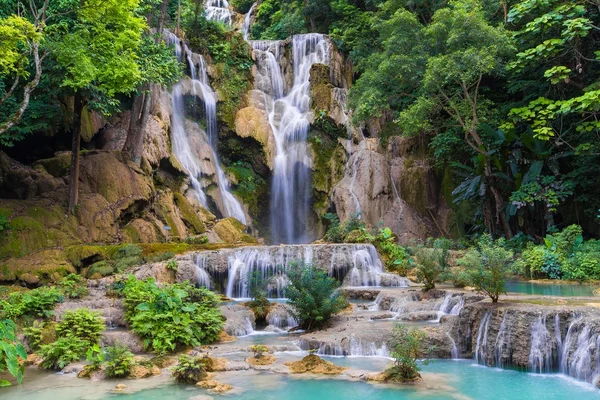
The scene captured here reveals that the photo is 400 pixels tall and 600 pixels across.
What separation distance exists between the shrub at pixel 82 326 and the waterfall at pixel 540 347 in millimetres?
7229

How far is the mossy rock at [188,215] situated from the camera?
63.2 feet

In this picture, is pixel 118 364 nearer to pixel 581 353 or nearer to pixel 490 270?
pixel 490 270

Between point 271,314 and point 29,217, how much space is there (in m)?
8.22

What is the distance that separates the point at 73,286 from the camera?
11875mm

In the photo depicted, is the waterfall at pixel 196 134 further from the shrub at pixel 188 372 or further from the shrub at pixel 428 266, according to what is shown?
the shrub at pixel 188 372

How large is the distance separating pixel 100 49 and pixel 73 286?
242 inches

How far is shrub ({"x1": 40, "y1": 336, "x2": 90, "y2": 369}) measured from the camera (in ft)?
27.1

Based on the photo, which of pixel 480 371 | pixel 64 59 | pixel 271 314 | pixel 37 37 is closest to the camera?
pixel 480 371

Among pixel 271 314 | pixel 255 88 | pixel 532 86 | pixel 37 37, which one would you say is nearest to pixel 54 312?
pixel 271 314

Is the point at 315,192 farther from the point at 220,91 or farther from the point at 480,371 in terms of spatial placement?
the point at 480,371

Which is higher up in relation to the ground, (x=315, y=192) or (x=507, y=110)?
(x=507, y=110)

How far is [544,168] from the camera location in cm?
1755

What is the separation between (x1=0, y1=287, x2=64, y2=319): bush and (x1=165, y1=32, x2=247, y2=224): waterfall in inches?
455

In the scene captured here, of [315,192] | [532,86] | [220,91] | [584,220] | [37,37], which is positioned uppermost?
[220,91]
